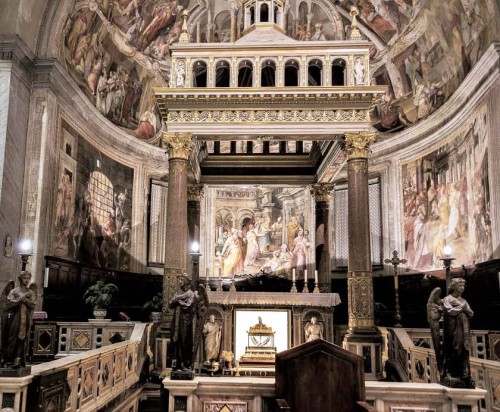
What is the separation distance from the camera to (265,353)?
12859mm

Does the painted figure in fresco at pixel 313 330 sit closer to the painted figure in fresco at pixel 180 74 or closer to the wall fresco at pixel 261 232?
the wall fresco at pixel 261 232

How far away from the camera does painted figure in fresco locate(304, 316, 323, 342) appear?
13.6 meters

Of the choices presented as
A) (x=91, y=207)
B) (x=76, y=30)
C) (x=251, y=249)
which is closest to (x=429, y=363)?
(x=91, y=207)

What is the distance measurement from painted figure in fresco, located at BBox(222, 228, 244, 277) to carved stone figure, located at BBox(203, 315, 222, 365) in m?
7.50

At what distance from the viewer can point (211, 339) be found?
1334 centimetres

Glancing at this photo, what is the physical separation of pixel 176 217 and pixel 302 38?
1145cm

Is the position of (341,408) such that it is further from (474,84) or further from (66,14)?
(66,14)

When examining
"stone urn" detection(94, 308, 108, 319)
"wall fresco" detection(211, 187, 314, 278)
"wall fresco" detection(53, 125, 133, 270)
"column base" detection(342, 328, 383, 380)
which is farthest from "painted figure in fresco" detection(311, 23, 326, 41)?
"stone urn" detection(94, 308, 108, 319)

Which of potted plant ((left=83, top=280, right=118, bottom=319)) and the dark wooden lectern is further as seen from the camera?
potted plant ((left=83, top=280, right=118, bottom=319))

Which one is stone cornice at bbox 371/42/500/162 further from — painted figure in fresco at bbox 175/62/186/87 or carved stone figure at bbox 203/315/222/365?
carved stone figure at bbox 203/315/222/365

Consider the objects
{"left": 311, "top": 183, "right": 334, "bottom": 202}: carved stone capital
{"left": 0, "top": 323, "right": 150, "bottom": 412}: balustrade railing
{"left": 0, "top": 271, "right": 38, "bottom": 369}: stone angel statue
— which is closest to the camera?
{"left": 0, "top": 323, "right": 150, "bottom": 412}: balustrade railing

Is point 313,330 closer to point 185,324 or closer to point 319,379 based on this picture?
point 185,324

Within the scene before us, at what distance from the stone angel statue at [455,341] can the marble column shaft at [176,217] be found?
6.96 m

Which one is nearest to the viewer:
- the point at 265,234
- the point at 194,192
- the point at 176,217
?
the point at 176,217
